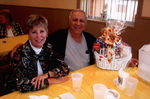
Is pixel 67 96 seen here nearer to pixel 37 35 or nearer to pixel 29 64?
pixel 29 64

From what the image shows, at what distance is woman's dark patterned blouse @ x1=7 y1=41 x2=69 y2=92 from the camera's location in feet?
3.65

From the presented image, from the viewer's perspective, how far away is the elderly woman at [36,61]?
3.93ft

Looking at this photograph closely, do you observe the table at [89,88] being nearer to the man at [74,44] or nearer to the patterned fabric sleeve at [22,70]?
the patterned fabric sleeve at [22,70]

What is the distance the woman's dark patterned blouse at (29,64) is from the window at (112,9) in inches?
90.4

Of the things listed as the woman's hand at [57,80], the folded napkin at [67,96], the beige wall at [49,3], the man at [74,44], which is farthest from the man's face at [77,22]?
the beige wall at [49,3]

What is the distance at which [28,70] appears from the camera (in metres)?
1.30

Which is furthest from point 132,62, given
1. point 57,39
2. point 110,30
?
point 57,39

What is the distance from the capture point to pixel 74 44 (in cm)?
187

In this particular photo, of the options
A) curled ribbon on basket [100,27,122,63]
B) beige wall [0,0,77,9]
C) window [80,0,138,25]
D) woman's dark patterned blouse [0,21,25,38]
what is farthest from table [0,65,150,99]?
beige wall [0,0,77,9]

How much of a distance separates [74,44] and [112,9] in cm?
197

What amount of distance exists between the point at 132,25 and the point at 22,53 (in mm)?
Result: 2555

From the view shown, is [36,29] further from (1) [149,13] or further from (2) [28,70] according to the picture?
(1) [149,13]

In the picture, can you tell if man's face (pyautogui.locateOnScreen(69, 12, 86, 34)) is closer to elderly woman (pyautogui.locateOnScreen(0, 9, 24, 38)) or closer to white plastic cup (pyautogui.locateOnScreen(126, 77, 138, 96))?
white plastic cup (pyautogui.locateOnScreen(126, 77, 138, 96))

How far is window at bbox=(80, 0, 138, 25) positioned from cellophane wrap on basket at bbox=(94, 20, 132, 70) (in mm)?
1844
